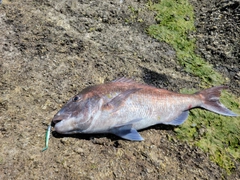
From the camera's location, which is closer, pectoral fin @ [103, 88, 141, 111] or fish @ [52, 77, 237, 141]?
fish @ [52, 77, 237, 141]

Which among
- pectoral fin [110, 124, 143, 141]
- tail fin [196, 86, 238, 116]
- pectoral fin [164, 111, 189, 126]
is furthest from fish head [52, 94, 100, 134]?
tail fin [196, 86, 238, 116]

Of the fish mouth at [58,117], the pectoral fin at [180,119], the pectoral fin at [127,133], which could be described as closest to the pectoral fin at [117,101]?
the pectoral fin at [127,133]

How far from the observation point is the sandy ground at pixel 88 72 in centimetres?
296

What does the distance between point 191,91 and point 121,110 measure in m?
1.53

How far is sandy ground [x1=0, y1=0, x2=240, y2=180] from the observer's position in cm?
296

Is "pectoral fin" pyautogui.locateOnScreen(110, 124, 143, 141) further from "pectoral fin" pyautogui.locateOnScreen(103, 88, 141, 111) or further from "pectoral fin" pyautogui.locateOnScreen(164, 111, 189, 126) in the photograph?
"pectoral fin" pyautogui.locateOnScreen(164, 111, 189, 126)

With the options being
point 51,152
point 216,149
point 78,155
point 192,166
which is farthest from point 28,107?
point 216,149

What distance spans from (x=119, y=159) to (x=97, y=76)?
141 cm

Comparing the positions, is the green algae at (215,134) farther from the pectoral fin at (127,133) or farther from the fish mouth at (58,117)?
the fish mouth at (58,117)

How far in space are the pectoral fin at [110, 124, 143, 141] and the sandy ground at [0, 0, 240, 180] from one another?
0.10 metres

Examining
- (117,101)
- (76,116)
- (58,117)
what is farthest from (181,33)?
(58,117)

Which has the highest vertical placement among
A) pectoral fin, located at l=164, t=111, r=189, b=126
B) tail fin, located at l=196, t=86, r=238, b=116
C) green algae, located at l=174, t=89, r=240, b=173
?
tail fin, located at l=196, t=86, r=238, b=116

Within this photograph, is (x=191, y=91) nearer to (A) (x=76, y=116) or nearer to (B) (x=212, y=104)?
(B) (x=212, y=104)

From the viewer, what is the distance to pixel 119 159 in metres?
3.08
